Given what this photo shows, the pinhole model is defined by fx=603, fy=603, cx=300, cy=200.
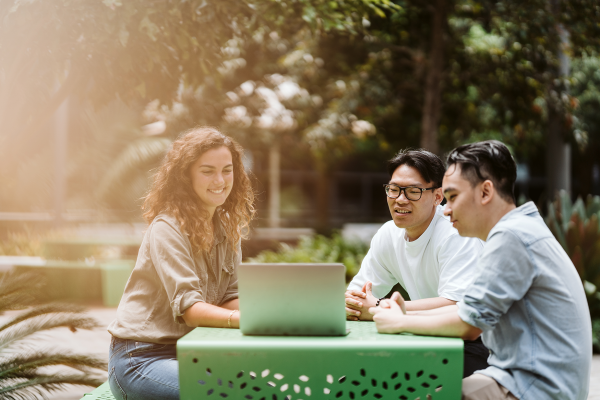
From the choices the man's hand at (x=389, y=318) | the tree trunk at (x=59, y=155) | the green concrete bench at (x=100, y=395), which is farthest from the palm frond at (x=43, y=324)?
the tree trunk at (x=59, y=155)

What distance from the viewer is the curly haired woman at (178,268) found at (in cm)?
236

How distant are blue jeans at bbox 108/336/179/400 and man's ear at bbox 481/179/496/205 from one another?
133cm

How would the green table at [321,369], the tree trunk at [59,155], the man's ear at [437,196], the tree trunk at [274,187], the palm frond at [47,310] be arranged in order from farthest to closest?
1. the tree trunk at [274,187]
2. the tree trunk at [59,155]
3. the palm frond at [47,310]
4. the man's ear at [437,196]
5. the green table at [321,369]

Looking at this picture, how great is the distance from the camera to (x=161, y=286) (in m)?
2.52

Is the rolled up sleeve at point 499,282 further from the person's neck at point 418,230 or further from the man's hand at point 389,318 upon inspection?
the person's neck at point 418,230

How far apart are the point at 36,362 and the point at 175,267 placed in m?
1.98

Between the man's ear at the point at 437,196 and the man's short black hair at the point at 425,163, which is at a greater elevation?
the man's short black hair at the point at 425,163

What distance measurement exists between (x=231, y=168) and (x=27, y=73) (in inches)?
116

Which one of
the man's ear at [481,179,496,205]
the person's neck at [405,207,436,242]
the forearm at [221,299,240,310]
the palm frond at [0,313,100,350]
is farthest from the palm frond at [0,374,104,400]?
the man's ear at [481,179,496,205]

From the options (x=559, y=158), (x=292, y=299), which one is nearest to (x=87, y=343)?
(x=292, y=299)

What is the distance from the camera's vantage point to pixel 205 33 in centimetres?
479

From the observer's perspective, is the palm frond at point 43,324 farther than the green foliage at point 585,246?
No

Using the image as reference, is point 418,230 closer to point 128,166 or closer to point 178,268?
point 178,268

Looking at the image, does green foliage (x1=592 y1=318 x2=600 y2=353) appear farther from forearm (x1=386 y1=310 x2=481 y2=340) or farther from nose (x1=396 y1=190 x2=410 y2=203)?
forearm (x1=386 y1=310 x2=481 y2=340)
